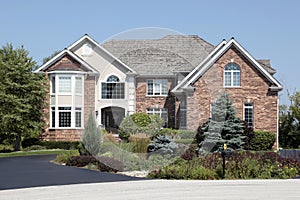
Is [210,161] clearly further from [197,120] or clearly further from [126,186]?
[197,120]

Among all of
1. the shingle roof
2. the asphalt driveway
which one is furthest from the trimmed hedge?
the asphalt driveway

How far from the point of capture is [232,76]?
3338 centimetres

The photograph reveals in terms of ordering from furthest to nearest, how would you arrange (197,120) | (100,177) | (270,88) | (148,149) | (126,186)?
1. (270,88)
2. (197,120)
3. (148,149)
4. (100,177)
5. (126,186)

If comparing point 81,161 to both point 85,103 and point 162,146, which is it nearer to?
point 162,146

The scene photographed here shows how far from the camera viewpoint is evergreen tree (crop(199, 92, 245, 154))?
25641 millimetres

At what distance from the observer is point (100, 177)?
17.0 metres

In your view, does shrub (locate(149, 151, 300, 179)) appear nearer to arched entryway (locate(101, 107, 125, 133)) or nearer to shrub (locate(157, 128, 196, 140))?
shrub (locate(157, 128, 196, 140))

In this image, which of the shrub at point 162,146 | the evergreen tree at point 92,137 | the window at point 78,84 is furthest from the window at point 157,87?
the shrub at point 162,146

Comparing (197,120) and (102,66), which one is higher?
(102,66)

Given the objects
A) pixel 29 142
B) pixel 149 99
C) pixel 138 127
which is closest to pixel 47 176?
pixel 138 127

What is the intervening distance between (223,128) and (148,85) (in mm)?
12405

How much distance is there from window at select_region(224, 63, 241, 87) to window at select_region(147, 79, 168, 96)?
586 centimetres

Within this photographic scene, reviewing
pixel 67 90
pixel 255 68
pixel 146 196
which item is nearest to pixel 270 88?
pixel 255 68

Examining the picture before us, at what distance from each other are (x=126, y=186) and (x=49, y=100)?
22873 millimetres
